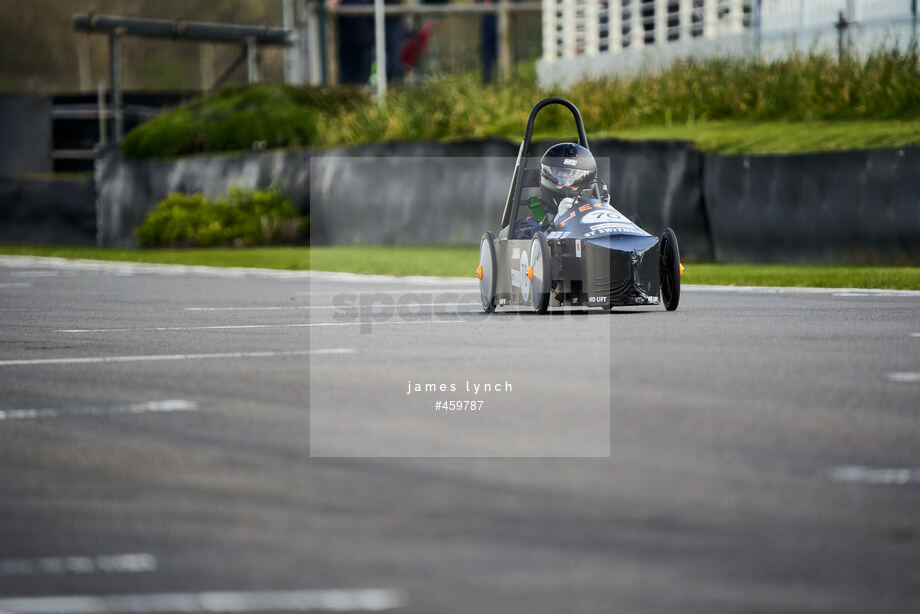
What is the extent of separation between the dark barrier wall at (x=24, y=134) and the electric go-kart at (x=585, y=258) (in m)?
38.8

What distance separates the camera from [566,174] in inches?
528

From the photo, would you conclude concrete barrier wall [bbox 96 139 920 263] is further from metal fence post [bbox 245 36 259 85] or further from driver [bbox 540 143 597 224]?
metal fence post [bbox 245 36 259 85]

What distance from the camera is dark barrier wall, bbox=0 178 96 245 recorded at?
134ft

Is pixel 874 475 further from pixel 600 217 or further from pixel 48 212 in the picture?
pixel 48 212

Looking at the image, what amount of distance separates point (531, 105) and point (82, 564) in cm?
2692

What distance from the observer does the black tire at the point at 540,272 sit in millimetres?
12680

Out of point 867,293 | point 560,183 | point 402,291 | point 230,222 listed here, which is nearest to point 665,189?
point 402,291

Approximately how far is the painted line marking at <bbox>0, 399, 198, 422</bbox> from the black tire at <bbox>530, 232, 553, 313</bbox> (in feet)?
16.0

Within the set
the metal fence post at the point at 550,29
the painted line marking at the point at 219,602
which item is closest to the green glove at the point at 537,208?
the painted line marking at the point at 219,602

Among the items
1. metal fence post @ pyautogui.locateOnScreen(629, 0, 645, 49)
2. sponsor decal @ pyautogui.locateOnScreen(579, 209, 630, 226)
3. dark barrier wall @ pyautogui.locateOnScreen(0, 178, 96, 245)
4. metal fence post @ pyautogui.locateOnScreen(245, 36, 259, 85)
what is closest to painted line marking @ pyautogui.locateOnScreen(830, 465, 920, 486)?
sponsor decal @ pyautogui.locateOnScreen(579, 209, 630, 226)

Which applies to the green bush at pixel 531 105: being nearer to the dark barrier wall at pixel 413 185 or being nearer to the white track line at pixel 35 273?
the dark barrier wall at pixel 413 185

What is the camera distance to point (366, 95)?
3825 centimetres

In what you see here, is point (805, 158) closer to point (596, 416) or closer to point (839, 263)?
point (839, 263)

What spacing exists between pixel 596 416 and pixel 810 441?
1129 millimetres
